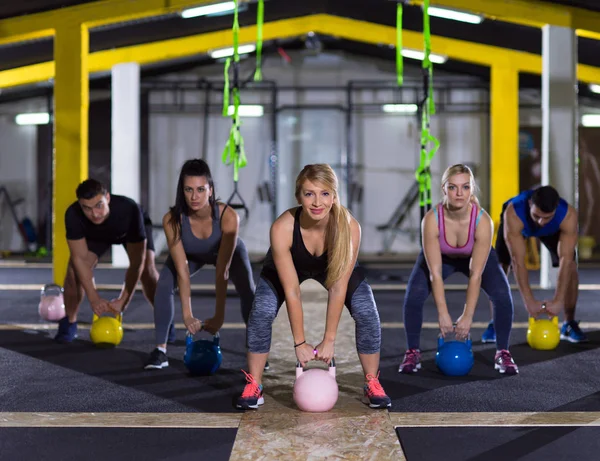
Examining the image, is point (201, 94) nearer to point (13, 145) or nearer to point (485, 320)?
point (13, 145)

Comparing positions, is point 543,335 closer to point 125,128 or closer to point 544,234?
point 544,234

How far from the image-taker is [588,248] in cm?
1228

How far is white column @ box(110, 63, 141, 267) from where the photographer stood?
10328 mm

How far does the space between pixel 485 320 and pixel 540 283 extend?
293 cm

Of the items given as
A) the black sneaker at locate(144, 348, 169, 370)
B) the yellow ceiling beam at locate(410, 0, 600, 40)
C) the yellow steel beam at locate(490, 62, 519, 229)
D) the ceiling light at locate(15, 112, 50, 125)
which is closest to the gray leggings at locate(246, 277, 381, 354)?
the black sneaker at locate(144, 348, 169, 370)

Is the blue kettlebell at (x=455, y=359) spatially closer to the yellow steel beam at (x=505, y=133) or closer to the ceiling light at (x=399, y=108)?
the yellow steel beam at (x=505, y=133)

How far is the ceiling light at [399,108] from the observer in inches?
513

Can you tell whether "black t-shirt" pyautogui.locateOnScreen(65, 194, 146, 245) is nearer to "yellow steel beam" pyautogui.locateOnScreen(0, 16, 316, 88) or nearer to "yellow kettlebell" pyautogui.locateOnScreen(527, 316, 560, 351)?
"yellow kettlebell" pyautogui.locateOnScreen(527, 316, 560, 351)

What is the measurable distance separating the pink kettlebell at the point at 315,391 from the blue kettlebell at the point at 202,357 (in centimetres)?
78

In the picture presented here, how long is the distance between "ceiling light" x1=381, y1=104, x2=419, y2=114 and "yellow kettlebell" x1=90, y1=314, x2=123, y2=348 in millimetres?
9380

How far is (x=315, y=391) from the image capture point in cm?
284

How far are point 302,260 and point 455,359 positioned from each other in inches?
40.7

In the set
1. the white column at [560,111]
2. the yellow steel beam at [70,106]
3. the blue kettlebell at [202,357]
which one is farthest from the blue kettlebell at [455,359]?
the yellow steel beam at [70,106]

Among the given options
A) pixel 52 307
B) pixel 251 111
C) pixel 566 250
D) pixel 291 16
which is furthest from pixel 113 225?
pixel 251 111
